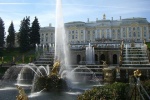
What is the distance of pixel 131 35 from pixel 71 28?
23.7m

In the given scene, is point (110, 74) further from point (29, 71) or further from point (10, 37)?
point (10, 37)

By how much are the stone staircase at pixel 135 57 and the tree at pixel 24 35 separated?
27.9 m

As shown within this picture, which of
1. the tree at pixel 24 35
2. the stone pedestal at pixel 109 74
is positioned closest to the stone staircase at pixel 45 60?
the stone pedestal at pixel 109 74

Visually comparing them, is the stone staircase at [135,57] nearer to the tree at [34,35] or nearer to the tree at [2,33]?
the tree at [34,35]

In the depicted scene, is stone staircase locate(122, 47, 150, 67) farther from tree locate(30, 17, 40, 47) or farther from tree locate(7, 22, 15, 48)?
tree locate(7, 22, 15, 48)

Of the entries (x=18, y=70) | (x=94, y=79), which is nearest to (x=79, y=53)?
(x=18, y=70)

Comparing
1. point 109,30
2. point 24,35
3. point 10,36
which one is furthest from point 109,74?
point 109,30

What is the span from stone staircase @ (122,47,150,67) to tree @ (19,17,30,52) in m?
27.9

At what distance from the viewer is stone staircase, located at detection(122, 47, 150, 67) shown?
36062mm

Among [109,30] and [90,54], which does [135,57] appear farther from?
[109,30]

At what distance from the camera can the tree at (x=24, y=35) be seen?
63938 mm

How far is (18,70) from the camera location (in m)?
34.5

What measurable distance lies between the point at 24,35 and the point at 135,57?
33645mm

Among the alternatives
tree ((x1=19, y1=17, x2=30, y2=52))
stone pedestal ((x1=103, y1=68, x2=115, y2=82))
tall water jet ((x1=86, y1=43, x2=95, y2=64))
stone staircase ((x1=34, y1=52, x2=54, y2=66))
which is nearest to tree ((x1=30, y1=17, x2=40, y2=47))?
tree ((x1=19, y1=17, x2=30, y2=52))
